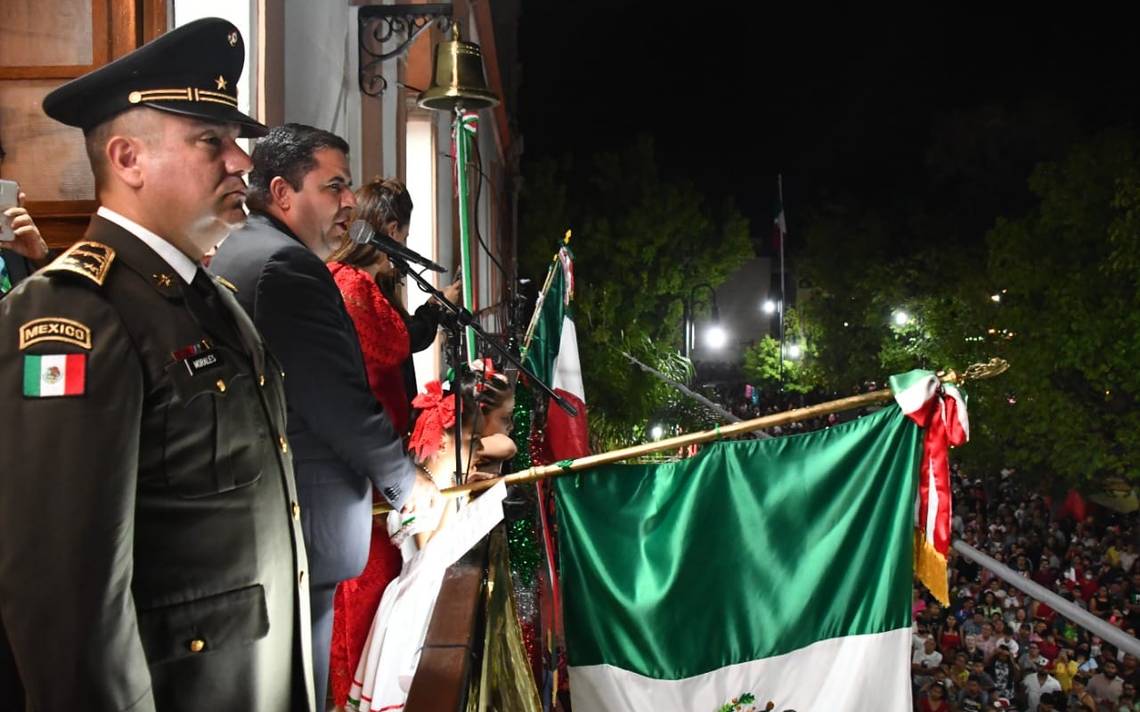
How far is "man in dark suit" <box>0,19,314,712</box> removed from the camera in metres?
1.76

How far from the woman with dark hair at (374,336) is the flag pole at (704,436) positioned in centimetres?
28

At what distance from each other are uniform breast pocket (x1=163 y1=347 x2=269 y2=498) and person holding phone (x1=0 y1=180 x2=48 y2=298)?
784 millimetres

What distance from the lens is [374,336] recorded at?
3965mm

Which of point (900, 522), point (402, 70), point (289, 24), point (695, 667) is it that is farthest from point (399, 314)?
point (402, 70)

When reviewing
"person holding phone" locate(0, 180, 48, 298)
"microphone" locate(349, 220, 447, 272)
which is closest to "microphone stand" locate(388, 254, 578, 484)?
"microphone" locate(349, 220, 447, 272)

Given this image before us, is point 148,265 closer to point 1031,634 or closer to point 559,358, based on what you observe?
point 559,358

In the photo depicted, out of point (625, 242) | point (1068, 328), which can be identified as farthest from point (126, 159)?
point (625, 242)

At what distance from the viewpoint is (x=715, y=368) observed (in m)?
76.5

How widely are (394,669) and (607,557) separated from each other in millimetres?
1075

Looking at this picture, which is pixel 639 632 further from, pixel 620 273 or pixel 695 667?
pixel 620 273

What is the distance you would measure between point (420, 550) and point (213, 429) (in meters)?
1.94

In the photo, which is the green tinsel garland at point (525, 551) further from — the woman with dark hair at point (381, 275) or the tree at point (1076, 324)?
the tree at point (1076, 324)

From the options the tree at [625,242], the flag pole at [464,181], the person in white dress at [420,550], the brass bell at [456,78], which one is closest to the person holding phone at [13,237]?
the person in white dress at [420,550]

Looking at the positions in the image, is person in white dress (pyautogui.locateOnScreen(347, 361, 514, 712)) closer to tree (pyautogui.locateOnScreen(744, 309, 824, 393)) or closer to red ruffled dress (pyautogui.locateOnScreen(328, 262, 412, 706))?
red ruffled dress (pyautogui.locateOnScreen(328, 262, 412, 706))
